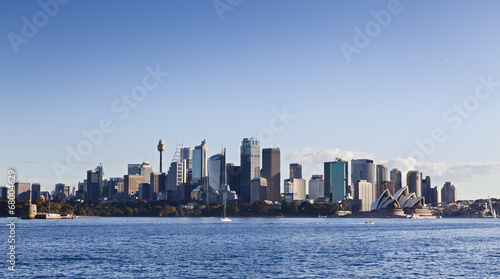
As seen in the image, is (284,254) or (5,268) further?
(284,254)

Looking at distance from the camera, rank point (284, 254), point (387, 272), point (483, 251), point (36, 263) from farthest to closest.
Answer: point (483, 251)
point (284, 254)
point (36, 263)
point (387, 272)

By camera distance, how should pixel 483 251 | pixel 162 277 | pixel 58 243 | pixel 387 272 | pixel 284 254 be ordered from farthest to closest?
pixel 58 243
pixel 483 251
pixel 284 254
pixel 387 272
pixel 162 277

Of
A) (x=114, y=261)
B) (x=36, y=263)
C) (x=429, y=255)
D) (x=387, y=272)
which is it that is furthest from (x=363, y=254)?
(x=36, y=263)

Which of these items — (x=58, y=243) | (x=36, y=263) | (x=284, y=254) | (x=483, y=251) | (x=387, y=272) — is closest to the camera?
(x=387, y=272)

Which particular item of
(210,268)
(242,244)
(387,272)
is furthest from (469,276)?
(242,244)

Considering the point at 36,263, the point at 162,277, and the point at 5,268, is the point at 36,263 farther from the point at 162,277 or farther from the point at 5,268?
the point at 162,277

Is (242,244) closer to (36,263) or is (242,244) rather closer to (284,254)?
(284,254)

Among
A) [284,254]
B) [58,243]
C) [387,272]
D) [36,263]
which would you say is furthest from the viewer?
[58,243]

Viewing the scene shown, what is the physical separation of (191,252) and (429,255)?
28.8 meters

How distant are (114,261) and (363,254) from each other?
29422 mm

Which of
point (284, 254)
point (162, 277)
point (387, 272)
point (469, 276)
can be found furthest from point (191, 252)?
point (469, 276)

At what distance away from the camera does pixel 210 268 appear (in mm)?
58156

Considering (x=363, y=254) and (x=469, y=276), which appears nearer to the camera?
(x=469, y=276)

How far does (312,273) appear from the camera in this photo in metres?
54.8
